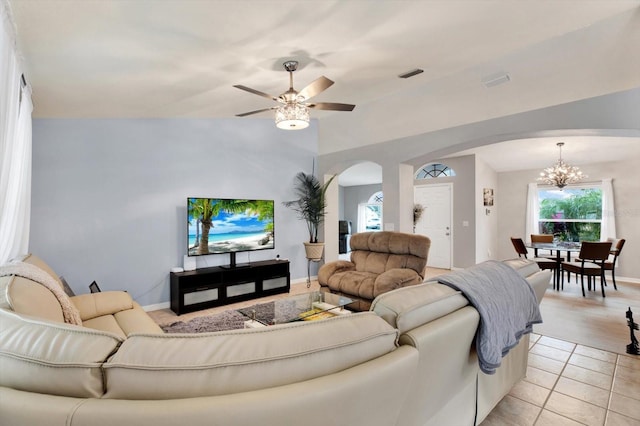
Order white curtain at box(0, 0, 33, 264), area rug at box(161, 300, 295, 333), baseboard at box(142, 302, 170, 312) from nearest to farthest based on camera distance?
white curtain at box(0, 0, 33, 264)
area rug at box(161, 300, 295, 333)
baseboard at box(142, 302, 170, 312)

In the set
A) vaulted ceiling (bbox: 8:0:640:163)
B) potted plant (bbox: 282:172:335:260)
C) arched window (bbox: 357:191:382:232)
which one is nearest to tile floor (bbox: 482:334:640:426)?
vaulted ceiling (bbox: 8:0:640:163)

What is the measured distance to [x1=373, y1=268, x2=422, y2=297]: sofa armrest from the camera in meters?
3.37

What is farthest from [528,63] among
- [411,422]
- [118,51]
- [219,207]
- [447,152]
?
[219,207]

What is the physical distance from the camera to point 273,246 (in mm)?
5148

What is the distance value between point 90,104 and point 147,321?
230 centimetres

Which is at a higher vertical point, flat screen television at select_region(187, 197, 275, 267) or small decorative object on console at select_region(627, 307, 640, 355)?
flat screen television at select_region(187, 197, 275, 267)

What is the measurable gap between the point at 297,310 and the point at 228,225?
223 cm

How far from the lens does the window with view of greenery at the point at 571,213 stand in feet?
21.0

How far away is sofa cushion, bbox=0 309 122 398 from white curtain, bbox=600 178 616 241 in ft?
26.4

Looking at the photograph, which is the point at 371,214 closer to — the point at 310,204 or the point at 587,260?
the point at 310,204

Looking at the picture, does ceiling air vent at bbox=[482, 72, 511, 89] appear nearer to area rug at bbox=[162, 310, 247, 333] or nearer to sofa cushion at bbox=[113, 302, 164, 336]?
area rug at bbox=[162, 310, 247, 333]

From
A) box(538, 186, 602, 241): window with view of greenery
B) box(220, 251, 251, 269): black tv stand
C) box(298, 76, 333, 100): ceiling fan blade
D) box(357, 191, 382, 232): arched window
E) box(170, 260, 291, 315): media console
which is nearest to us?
box(298, 76, 333, 100): ceiling fan blade

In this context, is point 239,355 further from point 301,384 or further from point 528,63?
point 528,63

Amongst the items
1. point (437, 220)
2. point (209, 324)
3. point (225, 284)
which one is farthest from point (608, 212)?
point (209, 324)
